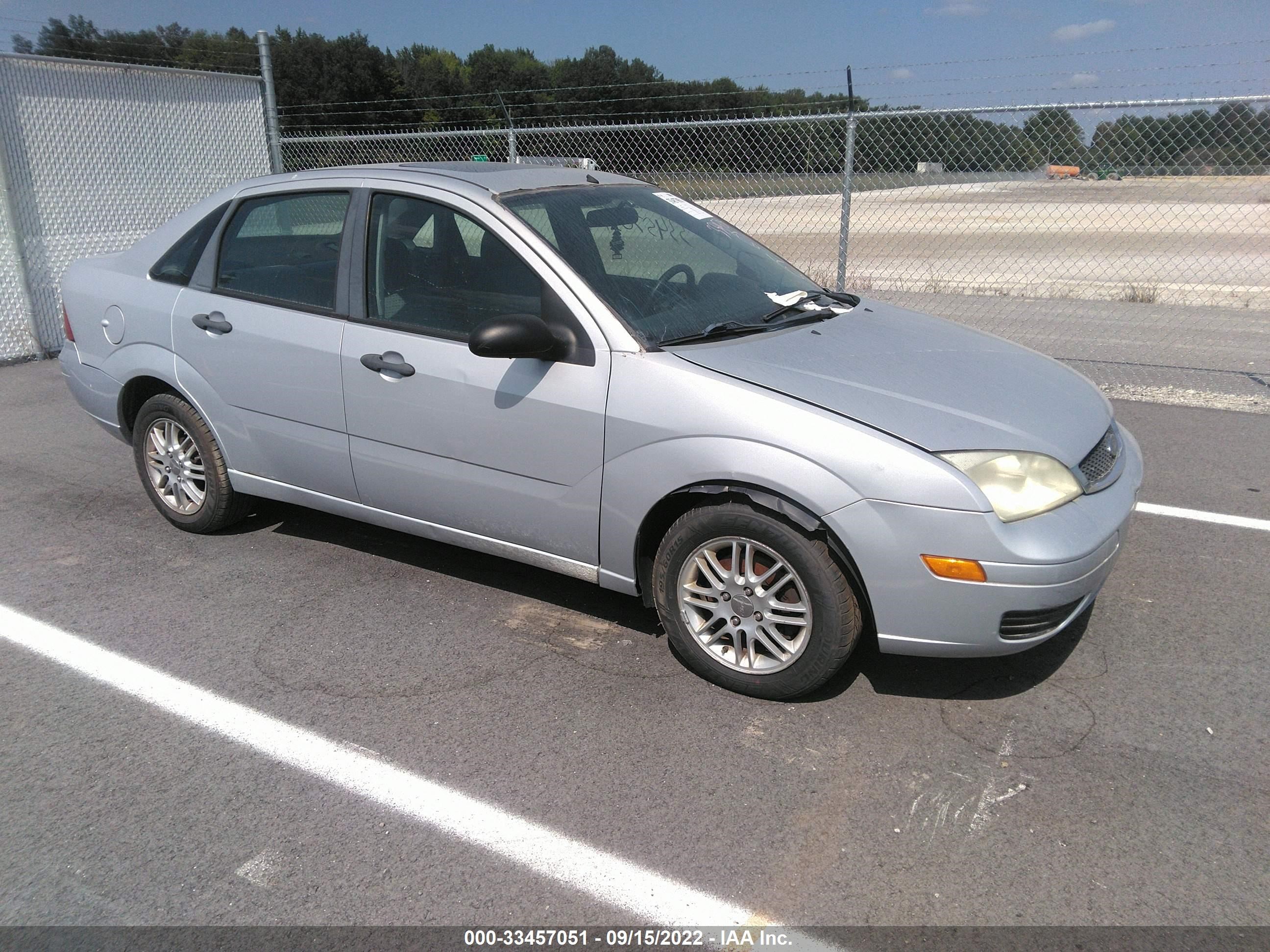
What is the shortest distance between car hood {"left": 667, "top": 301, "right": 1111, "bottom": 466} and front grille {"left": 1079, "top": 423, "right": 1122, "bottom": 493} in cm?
4

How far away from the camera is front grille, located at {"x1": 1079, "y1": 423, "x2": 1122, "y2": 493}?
336cm

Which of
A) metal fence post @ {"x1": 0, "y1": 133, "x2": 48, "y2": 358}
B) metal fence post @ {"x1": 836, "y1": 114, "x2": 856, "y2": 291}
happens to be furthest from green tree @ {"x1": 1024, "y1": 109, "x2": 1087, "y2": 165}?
metal fence post @ {"x1": 0, "y1": 133, "x2": 48, "y2": 358}

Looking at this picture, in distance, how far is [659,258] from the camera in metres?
4.24

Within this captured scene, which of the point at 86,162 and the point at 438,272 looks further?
the point at 86,162

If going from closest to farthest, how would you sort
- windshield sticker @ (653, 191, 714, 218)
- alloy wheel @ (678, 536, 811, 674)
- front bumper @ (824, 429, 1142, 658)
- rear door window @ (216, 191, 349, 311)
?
1. front bumper @ (824, 429, 1142, 658)
2. alloy wheel @ (678, 536, 811, 674)
3. rear door window @ (216, 191, 349, 311)
4. windshield sticker @ (653, 191, 714, 218)

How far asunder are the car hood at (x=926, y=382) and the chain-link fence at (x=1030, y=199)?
4.16 metres

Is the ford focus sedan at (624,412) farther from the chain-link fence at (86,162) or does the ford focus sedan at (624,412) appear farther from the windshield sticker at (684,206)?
the chain-link fence at (86,162)

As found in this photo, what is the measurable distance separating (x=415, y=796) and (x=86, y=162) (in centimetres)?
887

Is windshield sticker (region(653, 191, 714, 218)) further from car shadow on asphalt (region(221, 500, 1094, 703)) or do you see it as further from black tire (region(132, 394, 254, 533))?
black tire (region(132, 394, 254, 533))

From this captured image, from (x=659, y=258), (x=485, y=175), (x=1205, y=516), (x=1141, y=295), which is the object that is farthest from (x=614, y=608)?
(x=1141, y=295)

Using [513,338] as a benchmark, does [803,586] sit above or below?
below

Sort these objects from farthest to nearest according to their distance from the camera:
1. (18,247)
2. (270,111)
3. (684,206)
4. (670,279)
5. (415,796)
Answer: (270,111) < (18,247) < (684,206) < (670,279) < (415,796)

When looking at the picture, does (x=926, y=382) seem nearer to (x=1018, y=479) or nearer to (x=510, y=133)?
(x=1018, y=479)

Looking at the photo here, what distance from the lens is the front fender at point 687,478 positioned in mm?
3135
